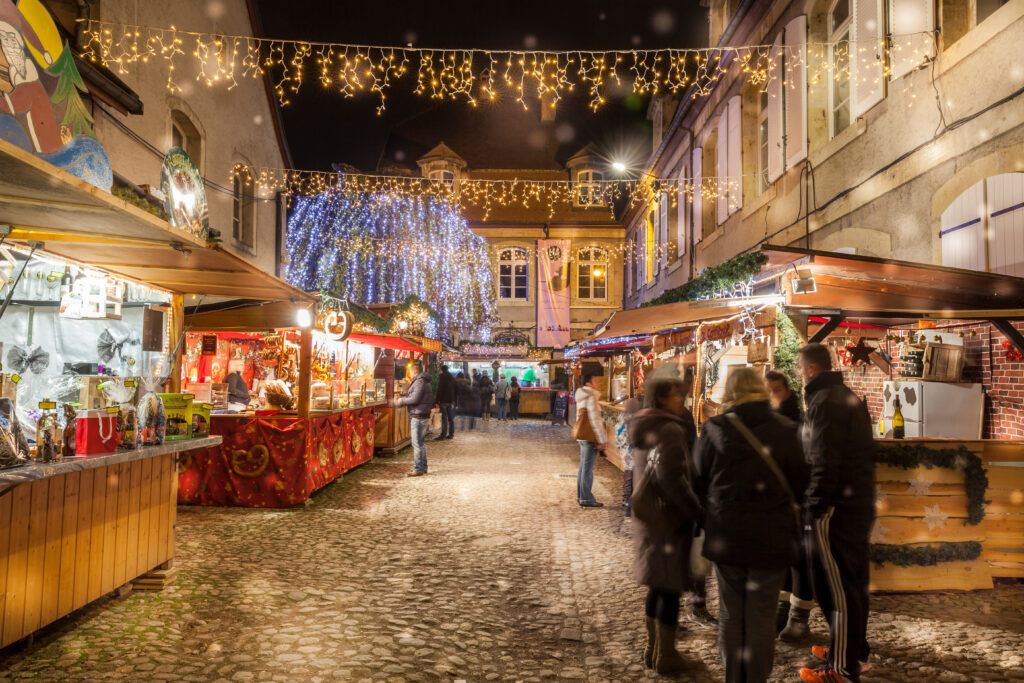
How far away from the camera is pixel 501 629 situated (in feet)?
14.2

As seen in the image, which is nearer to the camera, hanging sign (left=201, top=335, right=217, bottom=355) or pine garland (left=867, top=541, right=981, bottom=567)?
pine garland (left=867, top=541, right=981, bottom=567)

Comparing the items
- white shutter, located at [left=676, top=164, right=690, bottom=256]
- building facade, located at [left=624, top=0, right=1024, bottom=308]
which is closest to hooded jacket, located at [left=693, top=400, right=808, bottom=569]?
building facade, located at [left=624, top=0, right=1024, bottom=308]

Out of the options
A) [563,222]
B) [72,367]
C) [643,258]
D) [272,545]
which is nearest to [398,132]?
[563,222]

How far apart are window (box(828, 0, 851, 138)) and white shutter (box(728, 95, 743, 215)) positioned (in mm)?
2904

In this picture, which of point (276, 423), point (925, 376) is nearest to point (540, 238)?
point (276, 423)

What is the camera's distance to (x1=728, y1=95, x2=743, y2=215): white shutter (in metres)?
12.6

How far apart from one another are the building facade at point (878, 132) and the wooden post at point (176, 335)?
765 centimetres

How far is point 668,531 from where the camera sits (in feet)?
11.8

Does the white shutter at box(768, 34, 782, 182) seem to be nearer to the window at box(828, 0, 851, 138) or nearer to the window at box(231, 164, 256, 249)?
the window at box(828, 0, 851, 138)

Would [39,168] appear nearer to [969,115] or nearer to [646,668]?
[646,668]

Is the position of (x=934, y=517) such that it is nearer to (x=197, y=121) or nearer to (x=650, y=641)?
(x=650, y=641)

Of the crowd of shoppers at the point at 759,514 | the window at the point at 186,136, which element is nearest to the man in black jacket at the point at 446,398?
the window at the point at 186,136

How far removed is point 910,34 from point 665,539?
21.8 ft

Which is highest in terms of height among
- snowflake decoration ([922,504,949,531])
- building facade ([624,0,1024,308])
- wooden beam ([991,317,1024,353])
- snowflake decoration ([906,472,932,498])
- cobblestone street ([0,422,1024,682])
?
building facade ([624,0,1024,308])
